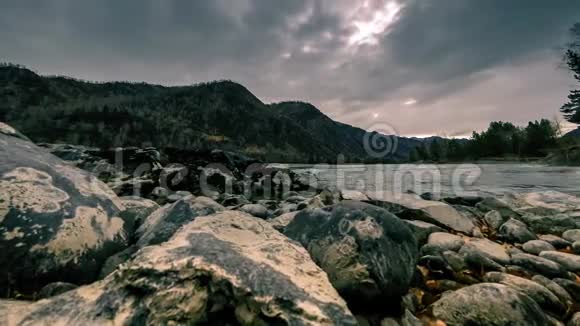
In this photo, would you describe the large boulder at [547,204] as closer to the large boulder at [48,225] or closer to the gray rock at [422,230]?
the gray rock at [422,230]

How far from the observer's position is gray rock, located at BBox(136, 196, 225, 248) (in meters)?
2.84

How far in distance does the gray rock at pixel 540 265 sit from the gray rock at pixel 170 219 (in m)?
4.09

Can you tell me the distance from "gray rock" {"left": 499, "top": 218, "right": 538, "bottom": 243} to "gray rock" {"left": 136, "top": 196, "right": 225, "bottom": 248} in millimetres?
5111

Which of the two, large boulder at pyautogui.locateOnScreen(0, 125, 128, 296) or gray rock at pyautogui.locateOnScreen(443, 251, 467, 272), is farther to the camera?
gray rock at pyautogui.locateOnScreen(443, 251, 467, 272)

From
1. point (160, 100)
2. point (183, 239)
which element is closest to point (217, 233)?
point (183, 239)

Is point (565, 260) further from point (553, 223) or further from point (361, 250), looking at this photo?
point (361, 250)

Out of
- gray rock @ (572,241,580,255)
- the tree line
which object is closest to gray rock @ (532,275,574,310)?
gray rock @ (572,241,580,255)

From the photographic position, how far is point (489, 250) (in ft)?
12.8

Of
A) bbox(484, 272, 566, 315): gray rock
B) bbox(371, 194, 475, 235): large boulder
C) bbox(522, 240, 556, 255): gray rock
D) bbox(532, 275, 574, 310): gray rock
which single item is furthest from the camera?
bbox(371, 194, 475, 235): large boulder

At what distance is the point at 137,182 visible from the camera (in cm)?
857

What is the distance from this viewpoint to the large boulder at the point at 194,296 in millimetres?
1441

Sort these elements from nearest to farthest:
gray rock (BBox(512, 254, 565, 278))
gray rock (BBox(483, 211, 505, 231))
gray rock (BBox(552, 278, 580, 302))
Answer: gray rock (BBox(552, 278, 580, 302))
gray rock (BBox(512, 254, 565, 278))
gray rock (BBox(483, 211, 505, 231))

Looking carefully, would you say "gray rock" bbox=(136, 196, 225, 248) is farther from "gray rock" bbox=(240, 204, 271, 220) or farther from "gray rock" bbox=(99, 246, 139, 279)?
"gray rock" bbox=(240, 204, 271, 220)

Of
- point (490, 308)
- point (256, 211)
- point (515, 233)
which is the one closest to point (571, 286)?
point (490, 308)
